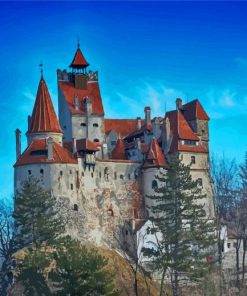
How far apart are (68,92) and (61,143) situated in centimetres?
→ 995

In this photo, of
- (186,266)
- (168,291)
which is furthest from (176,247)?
(168,291)

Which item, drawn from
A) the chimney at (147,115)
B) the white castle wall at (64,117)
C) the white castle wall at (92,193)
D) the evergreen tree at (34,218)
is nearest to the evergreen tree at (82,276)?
the evergreen tree at (34,218)

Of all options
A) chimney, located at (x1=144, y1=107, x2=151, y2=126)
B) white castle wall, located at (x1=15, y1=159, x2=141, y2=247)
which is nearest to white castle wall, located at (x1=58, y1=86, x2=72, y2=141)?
white castle wall, located at (x1=15, y1=159, x2=141, y2=247)

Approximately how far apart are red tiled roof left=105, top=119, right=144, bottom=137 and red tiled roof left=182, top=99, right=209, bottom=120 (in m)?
6.92

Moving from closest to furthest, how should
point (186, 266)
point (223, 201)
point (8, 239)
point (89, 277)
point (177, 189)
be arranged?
point (89, 277) → point (186, 266) → point (177, 189) → point (8, 239) → point (223, 201)

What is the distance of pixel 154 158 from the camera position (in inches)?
3848

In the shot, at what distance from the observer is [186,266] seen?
262ft

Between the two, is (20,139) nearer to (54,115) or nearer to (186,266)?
(54,115)

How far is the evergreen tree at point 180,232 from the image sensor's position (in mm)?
80250

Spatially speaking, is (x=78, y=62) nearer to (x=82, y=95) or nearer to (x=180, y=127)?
(x=82, y=95)

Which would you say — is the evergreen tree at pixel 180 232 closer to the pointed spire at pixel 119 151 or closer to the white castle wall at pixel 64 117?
the pointed spire at pixel 119 151

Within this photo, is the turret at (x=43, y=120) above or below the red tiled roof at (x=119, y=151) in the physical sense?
above

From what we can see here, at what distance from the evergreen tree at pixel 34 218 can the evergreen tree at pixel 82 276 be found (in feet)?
35.9

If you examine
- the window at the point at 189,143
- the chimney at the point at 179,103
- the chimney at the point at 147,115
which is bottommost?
the window at the point at 189,143
